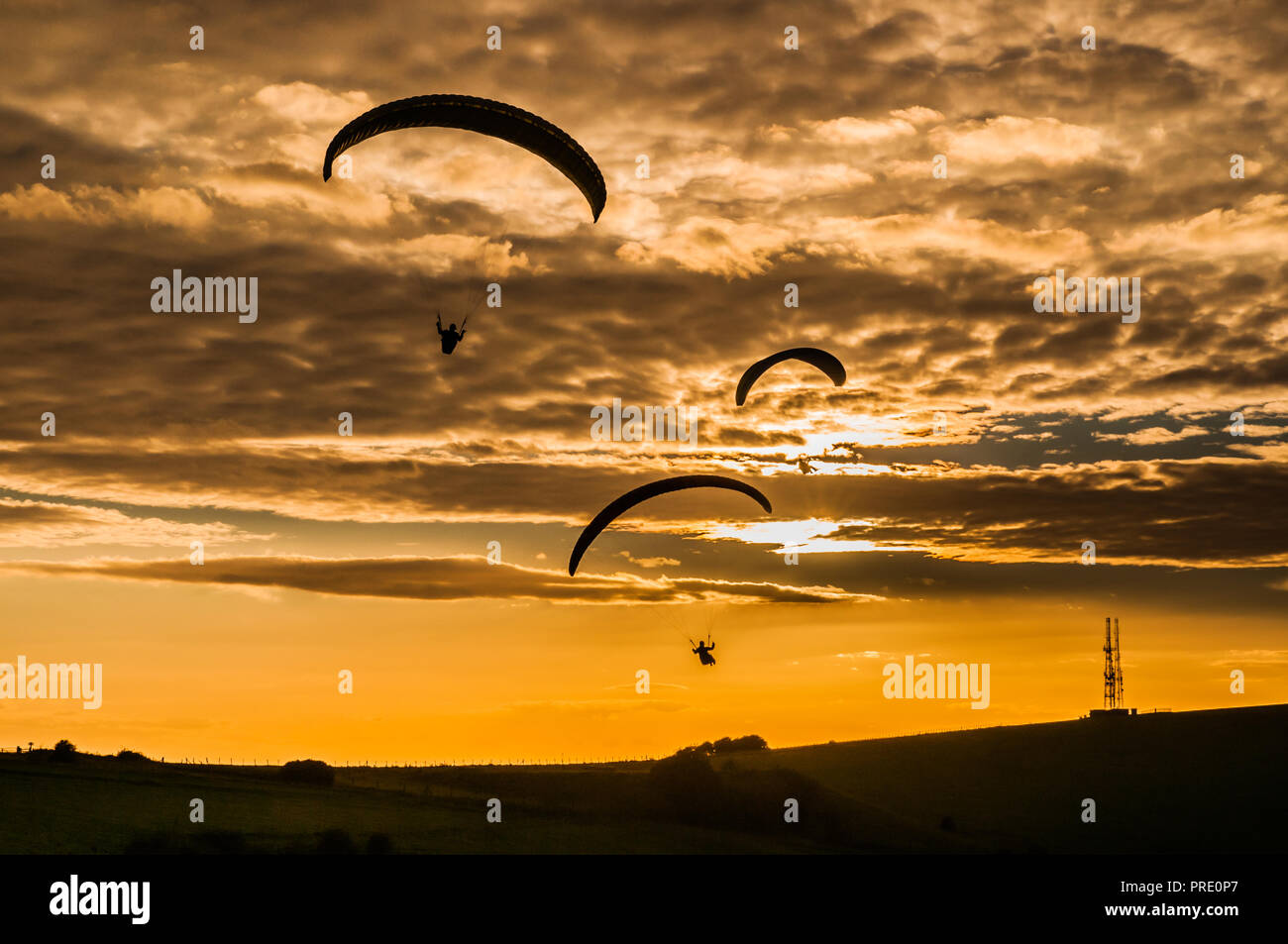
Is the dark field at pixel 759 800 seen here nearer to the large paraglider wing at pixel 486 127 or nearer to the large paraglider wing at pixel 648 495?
the large paraglider wing at pixel 648 495

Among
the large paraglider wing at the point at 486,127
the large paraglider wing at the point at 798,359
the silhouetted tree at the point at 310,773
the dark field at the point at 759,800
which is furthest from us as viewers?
the silhouetted tree at the point at 310,773

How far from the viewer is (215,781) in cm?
6159

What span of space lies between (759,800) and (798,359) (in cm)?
3819

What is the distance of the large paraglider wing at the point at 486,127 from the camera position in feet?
95.1

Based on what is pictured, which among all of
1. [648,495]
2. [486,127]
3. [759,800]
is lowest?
[759,800]

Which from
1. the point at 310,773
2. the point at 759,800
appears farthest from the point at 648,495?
the point at 310,773

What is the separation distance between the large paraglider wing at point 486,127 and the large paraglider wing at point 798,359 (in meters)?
7.55

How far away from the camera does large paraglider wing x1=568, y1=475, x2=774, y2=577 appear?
120 feet

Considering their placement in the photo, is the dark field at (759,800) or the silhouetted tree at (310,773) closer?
the dark field at (759,800)

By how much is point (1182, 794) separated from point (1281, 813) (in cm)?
655

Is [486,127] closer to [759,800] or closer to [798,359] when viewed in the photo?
[798,359]

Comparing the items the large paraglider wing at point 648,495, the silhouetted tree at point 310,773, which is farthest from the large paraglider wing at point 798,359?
the silhouetted tree at point 310,773

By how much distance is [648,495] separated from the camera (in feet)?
121

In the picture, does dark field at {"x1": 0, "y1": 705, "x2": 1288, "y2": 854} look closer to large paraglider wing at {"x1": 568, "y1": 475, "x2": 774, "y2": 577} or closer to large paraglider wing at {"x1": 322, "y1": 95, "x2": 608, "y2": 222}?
large paraglider wing at {"x1": 568, "y1": 475, "x2": 774, "y2": 577}
